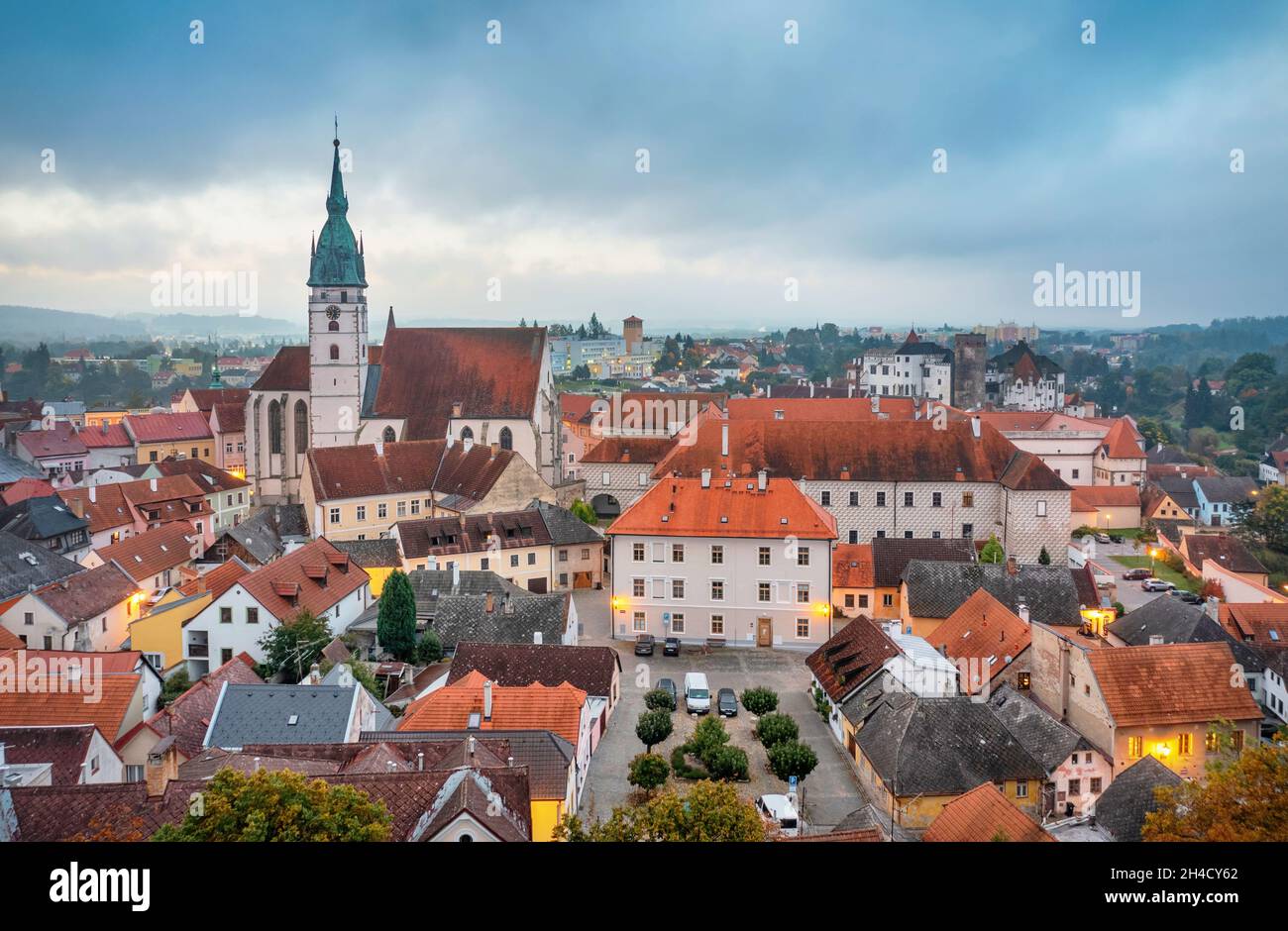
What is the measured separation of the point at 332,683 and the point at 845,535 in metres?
19.4

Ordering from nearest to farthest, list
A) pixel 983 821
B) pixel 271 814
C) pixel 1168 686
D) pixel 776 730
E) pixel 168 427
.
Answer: pixel 271 814 → pixel 983 821 → pixel 1168 686 → pixel 776 730 → pixel 168 427

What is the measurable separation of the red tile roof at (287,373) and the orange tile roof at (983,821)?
34394 millimetres

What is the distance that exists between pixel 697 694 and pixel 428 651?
5552mm

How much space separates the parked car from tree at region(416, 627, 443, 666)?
8.49 m

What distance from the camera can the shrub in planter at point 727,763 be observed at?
50.3 ft

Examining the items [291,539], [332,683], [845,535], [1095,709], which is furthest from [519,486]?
[1095,709]

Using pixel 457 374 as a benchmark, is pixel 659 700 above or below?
below

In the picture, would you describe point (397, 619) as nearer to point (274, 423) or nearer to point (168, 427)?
point (274, 423)

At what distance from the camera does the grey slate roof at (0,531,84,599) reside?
76.3 ft

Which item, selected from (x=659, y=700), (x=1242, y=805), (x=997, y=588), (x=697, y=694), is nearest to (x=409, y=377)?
(x=697, y=694)

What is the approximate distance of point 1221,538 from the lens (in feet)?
106

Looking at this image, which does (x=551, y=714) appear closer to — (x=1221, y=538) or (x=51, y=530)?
(x=51, y=530)

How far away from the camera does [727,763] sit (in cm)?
1534

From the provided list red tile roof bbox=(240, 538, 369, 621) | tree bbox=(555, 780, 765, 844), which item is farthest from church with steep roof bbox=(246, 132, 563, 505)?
tree bbox=(555, 780, 765, 844)
